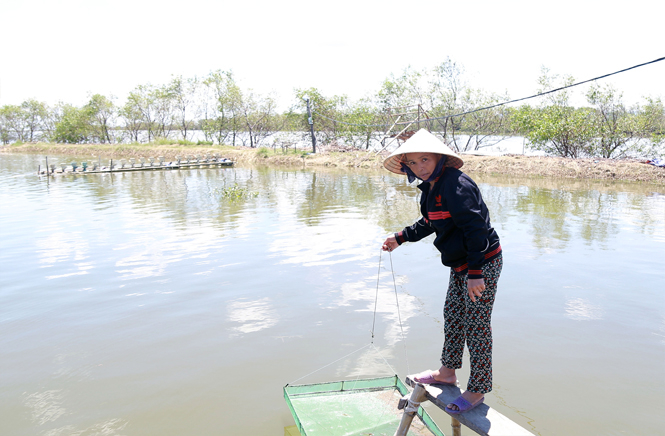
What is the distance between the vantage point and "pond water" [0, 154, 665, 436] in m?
3.14

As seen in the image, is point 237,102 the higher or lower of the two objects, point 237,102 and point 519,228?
the higher

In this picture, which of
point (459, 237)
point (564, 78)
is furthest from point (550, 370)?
point (564, 78)

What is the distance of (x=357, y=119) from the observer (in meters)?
27.8

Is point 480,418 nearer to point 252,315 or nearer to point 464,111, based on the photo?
point 252,315

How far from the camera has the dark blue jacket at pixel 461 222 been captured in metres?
2.10

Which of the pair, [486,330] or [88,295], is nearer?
[486,330]

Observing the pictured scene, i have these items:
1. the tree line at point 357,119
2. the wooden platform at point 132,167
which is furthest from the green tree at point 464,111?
the wooden platform at point 132,167

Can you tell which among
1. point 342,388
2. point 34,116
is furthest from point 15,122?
point 342,388

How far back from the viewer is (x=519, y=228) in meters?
8.55

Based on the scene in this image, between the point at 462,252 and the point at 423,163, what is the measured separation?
47 centimetres

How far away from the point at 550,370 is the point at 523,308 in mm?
1191

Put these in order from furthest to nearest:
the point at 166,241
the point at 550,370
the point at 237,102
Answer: the point at 237,102
the point at 166,241
the point at 550,370

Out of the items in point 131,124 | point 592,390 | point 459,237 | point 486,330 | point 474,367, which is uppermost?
point 131,124

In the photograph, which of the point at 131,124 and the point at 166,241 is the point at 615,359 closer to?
the point at 166,241
